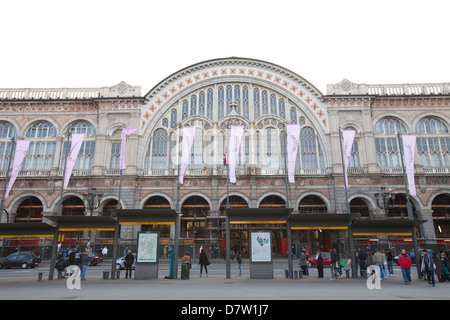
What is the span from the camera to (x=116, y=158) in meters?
42.0

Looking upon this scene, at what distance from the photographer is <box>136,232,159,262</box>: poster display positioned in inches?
756

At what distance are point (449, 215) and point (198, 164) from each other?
32984 millimetres

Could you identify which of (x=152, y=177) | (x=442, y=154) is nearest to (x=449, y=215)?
(x=442, y=154)

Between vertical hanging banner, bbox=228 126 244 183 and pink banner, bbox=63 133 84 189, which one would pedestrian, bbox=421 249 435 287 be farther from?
pink banner, bbox=63 133 84 189

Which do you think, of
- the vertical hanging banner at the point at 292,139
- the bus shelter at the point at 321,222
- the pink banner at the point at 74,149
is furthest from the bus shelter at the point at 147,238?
the pink banner at the point at 74,149

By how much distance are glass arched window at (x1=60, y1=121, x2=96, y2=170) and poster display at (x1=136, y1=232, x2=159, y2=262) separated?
26110 mm

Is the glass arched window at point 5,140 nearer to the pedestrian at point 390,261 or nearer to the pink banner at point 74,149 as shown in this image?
the pink banner at point 74,149

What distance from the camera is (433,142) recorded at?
4206 centimetres

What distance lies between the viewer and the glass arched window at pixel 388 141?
136 ft

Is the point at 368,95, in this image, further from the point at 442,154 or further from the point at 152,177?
the point at 152,177

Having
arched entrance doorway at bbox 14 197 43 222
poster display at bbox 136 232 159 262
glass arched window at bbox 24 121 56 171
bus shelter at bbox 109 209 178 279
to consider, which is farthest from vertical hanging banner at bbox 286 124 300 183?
arched entrance doorway at bbox 14 197 43 222

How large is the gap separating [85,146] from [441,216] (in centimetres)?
4742

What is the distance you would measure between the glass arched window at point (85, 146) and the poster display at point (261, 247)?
2999 cm
